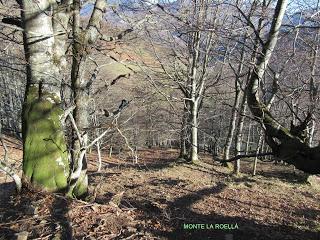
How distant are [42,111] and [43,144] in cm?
45

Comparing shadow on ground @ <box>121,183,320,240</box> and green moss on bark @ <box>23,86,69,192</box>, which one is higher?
green moss on bark @ <box>23,86,69,192</box>

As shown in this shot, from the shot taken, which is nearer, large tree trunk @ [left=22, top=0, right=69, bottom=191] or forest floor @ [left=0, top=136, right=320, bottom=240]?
forest floor @ [left=0, top=136, right=320, bottom=240]

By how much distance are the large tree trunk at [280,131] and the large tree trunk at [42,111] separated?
2.70 meters

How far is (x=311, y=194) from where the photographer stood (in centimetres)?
1222

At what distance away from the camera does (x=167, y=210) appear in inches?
256

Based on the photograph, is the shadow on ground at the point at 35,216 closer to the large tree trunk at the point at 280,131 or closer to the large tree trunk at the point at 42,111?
the large tree trunk at the point at 42,111

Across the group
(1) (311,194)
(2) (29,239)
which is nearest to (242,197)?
(1) (311,194)

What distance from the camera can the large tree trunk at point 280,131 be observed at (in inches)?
172

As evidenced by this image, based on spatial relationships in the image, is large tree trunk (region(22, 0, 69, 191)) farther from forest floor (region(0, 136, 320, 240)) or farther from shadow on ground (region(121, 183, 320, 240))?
shadow on ground (region(121, 183, 320, 240))

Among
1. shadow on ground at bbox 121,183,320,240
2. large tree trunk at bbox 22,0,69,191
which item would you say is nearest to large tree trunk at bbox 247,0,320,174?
shadow on ground at bbox 121,183,320,240

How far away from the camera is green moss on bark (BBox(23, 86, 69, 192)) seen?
4898 mm

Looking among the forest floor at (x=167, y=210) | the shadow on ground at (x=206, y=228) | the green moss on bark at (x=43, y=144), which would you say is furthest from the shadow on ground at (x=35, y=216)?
the shadow on ground at (x=206, y=228)

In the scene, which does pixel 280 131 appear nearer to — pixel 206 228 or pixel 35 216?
pixel 206 228

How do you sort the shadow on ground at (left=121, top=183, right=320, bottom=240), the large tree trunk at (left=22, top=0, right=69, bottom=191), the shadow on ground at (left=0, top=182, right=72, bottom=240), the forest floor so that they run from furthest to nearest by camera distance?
the shadow on ground at (left=121, top=183, right=320, bottom=240), the large tree trunk at (left=22, top=0, right=69, bottom=191), the forest floor, the shadow on ground at (left=0, top=182, right=72, bottom=240)
